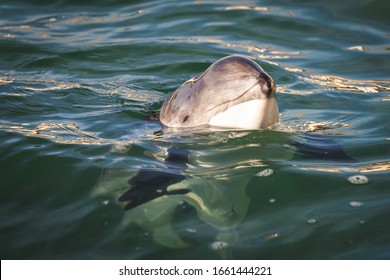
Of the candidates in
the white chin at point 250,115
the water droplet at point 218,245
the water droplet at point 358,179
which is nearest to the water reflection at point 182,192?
the water droplet at point 218,245

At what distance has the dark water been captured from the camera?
411 cm

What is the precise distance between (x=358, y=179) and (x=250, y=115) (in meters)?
1.02

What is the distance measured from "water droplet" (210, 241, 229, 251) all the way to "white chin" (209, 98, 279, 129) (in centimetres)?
148

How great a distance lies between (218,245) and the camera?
3979 mm

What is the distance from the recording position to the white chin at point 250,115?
511 centimetres

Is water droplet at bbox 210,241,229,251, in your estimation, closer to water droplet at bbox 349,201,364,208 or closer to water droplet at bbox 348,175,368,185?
water droplet at bbox 349,201,364,208

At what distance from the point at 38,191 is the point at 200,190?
1249mm

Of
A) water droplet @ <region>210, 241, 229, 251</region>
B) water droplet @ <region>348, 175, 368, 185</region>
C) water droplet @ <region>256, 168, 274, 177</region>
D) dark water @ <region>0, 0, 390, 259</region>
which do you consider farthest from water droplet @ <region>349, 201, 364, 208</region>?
water droplet @ <region>210, 241, 229, 251</region>

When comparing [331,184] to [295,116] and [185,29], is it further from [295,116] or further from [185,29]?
[185,29]

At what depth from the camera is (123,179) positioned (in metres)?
4.88

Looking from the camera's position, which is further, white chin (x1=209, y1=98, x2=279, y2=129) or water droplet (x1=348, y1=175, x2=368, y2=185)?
white chin (x1=209, y1=98, x2=279, y2=129)

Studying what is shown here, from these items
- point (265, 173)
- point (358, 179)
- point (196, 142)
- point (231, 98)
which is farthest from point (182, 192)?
point (358, 179)

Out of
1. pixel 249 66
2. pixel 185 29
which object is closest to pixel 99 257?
pixel 249 66

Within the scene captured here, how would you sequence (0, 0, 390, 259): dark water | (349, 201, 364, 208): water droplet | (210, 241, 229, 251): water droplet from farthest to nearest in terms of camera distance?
(349, 201, 364, 208): water droplet → (0, 0, 390, 259): dark water → (210, 241, 229, 251): water droplet
